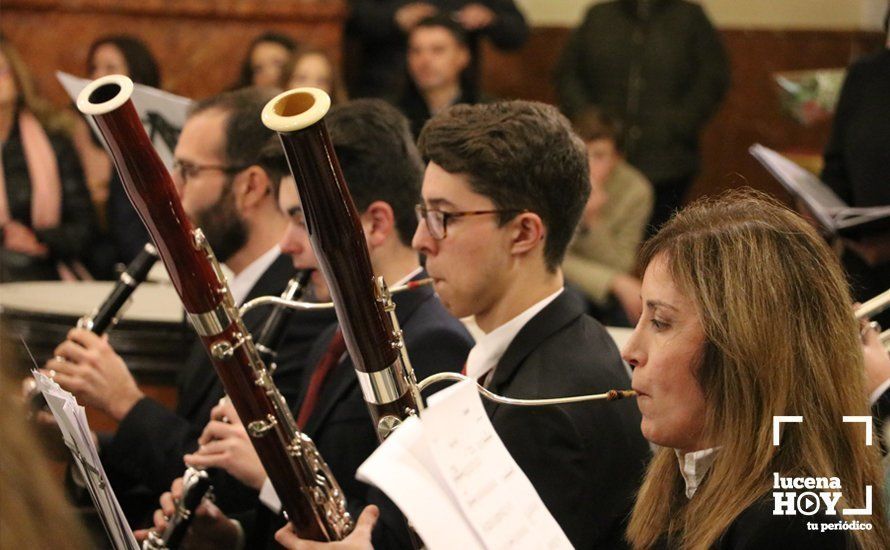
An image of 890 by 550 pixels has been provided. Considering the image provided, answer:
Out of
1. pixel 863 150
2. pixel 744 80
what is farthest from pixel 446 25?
pixel 863 150

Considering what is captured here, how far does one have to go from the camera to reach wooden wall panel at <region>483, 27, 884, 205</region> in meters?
6.49

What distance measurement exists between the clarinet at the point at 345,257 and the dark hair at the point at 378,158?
0.74m

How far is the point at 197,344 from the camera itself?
2797 mm

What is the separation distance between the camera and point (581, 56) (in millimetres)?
5629

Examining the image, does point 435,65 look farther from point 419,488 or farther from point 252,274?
point 419,488

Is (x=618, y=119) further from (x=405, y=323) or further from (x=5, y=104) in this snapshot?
(x=405, y=323)

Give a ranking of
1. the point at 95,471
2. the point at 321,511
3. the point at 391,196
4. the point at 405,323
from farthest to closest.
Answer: the point at 391,196 → the point at 405,323 → the point at 321,511 → the point at 95,471

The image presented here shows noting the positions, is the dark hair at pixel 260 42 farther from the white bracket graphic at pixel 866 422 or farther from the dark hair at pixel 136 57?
the white bracket graphic at pixel 866 422

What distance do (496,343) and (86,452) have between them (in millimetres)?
776

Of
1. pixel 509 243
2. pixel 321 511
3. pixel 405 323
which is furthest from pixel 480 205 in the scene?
pixel 321 511

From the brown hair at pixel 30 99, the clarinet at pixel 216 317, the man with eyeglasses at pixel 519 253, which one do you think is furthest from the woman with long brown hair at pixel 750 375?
the brown hair at pixel 30 99

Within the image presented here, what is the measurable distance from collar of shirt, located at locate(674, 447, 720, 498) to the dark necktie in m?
0.86

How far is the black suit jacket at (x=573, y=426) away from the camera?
69.4 inches

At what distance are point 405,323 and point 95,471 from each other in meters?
0.83
